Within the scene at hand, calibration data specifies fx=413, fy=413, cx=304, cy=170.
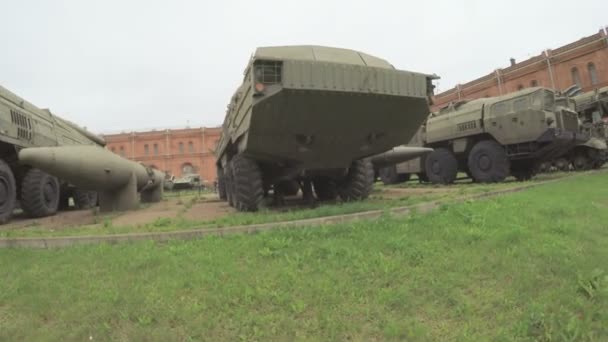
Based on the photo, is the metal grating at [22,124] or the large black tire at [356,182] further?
the metal grating at [22,124]

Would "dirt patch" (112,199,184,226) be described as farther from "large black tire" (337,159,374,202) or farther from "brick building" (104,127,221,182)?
"brick building" (104,127,221,182)

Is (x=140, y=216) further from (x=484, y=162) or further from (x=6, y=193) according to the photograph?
(x=484, y=162)

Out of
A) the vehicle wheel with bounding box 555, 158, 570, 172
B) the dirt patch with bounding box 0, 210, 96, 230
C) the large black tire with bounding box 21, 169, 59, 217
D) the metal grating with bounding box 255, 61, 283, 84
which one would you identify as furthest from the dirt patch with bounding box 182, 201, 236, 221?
the vehicle wheel with bounding box 555, 158, 570, 172

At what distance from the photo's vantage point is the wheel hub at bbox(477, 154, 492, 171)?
440 inches

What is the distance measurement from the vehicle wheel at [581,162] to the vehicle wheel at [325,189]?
37.5ft

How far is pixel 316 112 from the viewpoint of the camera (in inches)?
214

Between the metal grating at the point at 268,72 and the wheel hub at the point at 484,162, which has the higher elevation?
Answer: the metal grating at the point at 268,72

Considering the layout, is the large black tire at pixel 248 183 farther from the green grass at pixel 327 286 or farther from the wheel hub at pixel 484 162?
the wheel hub at pixel 484 162

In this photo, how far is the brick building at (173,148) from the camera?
5094 centimetres

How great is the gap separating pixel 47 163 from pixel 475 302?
6.83 m

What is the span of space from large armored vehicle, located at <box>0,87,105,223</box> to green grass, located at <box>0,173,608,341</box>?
4.93 metres

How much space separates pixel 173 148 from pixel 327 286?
51.4 meters

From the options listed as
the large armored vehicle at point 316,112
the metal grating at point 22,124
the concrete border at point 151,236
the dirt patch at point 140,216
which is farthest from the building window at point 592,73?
the metal grating at point 22,124

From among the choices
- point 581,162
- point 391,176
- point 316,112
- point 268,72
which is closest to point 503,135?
point 391,176
